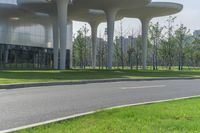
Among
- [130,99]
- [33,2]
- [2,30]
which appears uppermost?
[33,2]

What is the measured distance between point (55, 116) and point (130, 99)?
468cm

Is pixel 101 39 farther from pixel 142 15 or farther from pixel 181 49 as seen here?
pixel 142 15

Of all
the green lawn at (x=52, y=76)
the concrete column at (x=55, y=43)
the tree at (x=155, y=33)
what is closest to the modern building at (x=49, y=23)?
the concrete column at (x=55, y=43)

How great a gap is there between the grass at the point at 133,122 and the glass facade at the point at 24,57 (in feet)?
138

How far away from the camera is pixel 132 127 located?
758cm

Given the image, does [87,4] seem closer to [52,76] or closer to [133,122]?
[52,76]

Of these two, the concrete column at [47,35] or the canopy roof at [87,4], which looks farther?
the concrete column at [47,35]

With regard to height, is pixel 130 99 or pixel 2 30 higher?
pixel 2 30

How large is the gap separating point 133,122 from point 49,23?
54.0 metres

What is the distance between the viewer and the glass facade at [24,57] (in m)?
51.3

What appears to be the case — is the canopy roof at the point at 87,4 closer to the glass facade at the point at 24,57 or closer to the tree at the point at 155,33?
the glass facade at the point at 24,57

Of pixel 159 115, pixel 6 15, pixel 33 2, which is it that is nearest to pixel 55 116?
pixel 159 115

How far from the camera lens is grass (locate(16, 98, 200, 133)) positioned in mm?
7359

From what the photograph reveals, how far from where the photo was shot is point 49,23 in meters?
61.1
